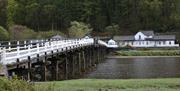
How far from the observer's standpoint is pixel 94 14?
576 ft

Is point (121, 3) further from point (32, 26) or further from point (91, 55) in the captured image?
point (91, 55)

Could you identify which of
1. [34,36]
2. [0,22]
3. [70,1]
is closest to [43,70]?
[34,36]

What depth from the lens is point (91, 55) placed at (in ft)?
260

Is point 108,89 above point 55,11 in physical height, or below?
below

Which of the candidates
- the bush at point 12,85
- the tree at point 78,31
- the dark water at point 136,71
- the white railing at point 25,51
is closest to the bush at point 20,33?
the tree at point 78,31

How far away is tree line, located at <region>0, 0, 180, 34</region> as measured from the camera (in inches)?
6432

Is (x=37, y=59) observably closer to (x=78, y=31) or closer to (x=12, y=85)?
(x=12, y=85)

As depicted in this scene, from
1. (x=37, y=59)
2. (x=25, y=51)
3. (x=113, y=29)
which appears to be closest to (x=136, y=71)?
(x=37, y=59)

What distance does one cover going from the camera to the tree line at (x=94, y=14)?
536 ft

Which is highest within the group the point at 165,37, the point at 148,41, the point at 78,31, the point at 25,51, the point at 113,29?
the point at 113,29

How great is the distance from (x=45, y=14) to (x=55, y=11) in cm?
419

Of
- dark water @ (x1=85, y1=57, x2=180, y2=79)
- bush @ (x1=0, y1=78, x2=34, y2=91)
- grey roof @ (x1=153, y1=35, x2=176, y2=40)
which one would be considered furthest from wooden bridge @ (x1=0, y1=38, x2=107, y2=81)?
grey roof @ (x1=153, y1=35, x2=176, y2=40)

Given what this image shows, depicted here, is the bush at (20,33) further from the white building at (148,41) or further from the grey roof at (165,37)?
the grey roof at (165,37)

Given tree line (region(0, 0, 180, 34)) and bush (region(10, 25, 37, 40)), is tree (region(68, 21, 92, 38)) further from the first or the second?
tree line (region(0, 0, 180, 34))
